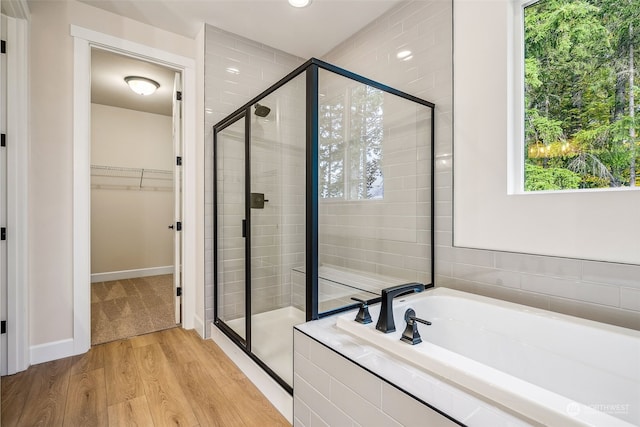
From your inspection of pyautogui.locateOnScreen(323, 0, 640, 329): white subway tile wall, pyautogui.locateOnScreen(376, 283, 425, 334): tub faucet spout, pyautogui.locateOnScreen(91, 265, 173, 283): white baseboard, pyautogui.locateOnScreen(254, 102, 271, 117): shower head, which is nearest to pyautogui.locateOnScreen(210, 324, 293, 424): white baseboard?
pyautogui.locateOnScreen(376, 283, 425, 334): tub faucet spout

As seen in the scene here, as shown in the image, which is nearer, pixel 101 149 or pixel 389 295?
pixel 389 295

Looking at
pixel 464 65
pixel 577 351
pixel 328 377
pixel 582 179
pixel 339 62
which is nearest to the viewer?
pixel 328 377

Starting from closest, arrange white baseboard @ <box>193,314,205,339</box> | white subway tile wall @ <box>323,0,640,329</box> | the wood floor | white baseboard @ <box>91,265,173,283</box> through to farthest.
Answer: white subway tile wall @ <box>323,0,640,329</box> → the wood floor → white baseboard @ <box>193,314,205,339</box> → white baseboard @ <box>91,265,173,283</box>

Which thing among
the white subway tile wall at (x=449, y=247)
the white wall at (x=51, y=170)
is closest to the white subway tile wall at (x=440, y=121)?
the white subway tile wall at (x=449, y=247)

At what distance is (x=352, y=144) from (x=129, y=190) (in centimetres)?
390

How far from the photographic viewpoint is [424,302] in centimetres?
169

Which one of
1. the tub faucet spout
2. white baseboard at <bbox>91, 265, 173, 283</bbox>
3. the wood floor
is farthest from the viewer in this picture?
white baseboard at <bbox>91, 265, 173, 283</bbox>

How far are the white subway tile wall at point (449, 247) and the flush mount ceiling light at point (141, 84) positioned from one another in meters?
2.29

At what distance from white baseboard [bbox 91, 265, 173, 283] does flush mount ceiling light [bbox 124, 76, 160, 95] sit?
260cm

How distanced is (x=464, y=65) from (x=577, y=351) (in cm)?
161

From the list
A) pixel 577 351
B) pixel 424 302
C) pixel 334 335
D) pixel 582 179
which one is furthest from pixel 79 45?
pixel 577 351

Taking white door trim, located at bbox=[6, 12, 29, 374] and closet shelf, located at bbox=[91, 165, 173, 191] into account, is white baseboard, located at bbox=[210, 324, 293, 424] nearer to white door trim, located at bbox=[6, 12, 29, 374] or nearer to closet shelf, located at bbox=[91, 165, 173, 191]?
white door trim, located at bbox=[6, 12, 29, 374]

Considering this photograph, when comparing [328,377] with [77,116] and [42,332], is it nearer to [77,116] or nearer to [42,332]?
[42,332]

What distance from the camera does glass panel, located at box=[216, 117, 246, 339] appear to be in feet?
7.61
